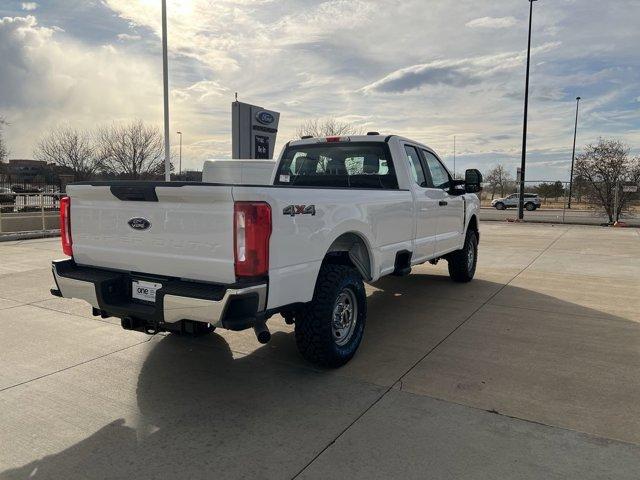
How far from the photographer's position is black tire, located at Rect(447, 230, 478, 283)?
7613 millimetres

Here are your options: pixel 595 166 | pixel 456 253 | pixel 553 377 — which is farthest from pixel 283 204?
pixel 595 166

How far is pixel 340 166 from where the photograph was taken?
5.72 m

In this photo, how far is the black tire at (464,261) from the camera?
300 inches

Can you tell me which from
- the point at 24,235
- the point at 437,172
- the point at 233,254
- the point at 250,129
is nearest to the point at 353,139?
the point at 437,172

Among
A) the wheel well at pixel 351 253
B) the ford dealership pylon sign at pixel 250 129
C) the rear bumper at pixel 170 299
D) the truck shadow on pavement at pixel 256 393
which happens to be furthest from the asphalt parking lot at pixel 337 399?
the ford dealership pylon sign at pixel 250 129

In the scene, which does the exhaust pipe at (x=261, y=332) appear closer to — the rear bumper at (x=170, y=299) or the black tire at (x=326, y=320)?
the rear bumper at (x=170, y=299)

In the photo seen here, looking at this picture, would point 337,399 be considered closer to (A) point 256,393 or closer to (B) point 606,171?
(A) point 256,393

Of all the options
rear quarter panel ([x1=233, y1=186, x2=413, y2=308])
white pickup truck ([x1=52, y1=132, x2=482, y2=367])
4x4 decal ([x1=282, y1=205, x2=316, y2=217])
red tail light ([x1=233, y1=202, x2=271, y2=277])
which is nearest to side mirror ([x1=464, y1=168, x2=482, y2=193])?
white pickup truck ([x1=52, y1=132, x2=482, y2=367])

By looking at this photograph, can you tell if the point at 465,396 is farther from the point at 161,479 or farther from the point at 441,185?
the point at 441,185

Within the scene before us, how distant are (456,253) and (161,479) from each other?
5848 mm

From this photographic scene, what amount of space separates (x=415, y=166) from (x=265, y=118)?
8.93 m

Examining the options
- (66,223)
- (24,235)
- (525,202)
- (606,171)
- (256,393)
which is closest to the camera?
(256,393)

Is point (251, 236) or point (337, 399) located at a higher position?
point (251, 236)

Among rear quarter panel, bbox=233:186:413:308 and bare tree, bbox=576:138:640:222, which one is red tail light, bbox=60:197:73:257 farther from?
bare tree, bbox=576:138:640:222
